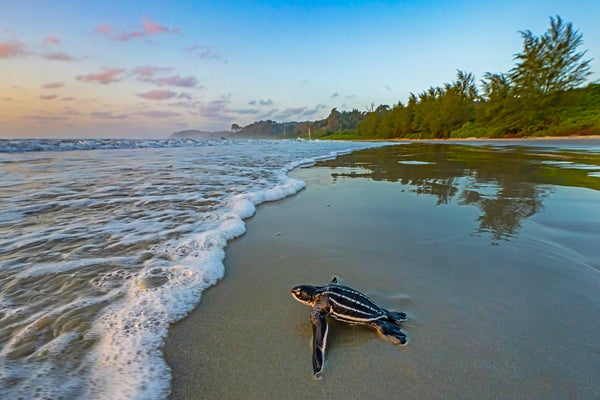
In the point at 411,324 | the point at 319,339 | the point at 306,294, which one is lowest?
the point at 411,324

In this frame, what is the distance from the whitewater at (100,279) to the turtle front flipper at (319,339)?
0.83m

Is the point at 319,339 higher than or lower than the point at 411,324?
higher

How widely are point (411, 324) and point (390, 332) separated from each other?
241 mm

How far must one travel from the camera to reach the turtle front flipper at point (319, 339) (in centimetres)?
151

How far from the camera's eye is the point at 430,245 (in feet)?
10.4

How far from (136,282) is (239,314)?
3.66 feet

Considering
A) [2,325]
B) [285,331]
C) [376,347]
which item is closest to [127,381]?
[285,331]

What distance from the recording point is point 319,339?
1.58 m

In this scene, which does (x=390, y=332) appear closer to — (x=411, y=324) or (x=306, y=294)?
(x=411, y=324)

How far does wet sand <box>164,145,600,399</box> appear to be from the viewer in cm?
144

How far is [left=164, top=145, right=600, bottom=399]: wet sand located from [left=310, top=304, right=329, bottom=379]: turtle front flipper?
62 millimetres

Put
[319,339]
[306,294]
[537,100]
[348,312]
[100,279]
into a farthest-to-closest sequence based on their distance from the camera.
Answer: [537,100] → [100,279] → [306,294] → [348,312] → [319,339]

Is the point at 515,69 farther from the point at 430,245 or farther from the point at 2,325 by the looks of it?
the point at 2,325

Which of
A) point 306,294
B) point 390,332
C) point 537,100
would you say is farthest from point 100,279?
point 537,100
